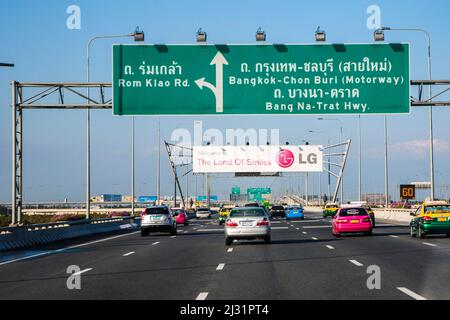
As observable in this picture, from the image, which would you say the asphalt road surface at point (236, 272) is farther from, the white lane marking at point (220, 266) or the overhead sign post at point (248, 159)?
the overhead sign post at point (248, 159)

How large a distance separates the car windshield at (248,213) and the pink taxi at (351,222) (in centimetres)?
665

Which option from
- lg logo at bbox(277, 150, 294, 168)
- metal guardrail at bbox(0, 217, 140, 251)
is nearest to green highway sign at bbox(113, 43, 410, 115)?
metal guardrail at bbox(0, 217, 140, 251)

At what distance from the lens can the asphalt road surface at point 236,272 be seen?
1501 centimetres

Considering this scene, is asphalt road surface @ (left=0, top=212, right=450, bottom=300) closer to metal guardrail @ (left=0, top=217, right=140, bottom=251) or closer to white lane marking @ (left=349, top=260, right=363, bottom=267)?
white lane marking @ (left=349, top=260, right=363, bottom=267)

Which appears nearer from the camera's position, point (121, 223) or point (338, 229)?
point (338, 229)

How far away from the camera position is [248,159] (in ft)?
322

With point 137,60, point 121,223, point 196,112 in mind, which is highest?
point 137,60

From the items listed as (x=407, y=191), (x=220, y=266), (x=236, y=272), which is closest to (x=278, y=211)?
(x=407, y=191)

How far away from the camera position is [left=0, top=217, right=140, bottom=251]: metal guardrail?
111 ft
